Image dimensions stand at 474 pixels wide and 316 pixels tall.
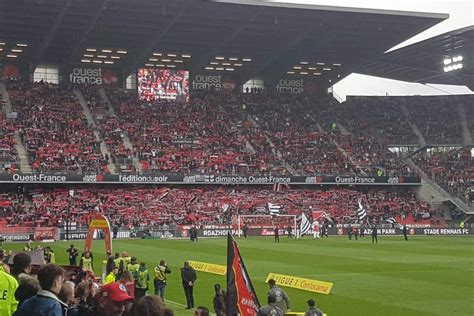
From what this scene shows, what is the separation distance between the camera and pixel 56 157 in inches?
2413

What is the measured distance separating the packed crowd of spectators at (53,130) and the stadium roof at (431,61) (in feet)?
108

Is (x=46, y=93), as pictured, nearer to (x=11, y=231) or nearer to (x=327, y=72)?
(x=11, y=231)

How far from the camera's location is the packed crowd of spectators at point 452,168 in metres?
70.2

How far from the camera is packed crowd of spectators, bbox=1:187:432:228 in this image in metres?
56.3

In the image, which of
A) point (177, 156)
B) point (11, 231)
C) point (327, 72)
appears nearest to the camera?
point (11, 231)

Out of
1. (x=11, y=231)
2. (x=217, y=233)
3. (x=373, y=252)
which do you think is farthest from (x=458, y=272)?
(x=11, y=231)

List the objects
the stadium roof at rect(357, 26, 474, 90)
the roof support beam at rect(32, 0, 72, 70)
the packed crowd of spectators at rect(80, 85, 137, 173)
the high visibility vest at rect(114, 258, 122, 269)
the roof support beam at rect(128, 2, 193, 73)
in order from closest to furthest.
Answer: the high visibility vest at rect(114, 258, 122, 269), the roof support beam at rect(32, 0, 72, 70), the roof support beam at rect(128, 2, 193, 73), the packed crowd of spectators at rect(80, 85, 137, 173), the stadium roof at rect(357, 26, 474, 90)

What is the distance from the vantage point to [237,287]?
9156 mm

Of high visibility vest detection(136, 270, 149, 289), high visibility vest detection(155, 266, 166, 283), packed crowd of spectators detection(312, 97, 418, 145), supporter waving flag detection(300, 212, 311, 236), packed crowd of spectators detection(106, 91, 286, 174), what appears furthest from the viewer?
packed crowd of spectators detection(312, 97, 418, 145)

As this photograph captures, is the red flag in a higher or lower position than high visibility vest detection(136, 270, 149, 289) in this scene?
higher

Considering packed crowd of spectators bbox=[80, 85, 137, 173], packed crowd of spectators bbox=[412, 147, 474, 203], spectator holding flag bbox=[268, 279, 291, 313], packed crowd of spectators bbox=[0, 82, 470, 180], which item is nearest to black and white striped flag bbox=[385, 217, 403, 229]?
packed crowd of spectators bbox=[0, 82, 470, 180]

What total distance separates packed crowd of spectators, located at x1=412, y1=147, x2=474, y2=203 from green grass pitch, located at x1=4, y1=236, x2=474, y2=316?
76.5 feet

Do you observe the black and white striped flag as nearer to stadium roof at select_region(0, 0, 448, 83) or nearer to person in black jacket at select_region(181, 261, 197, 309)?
stadium roof at select_region(0, 0, 448, 83)

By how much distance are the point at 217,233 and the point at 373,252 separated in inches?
787
